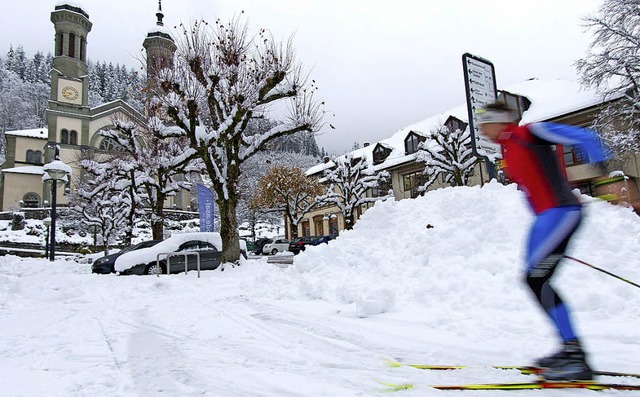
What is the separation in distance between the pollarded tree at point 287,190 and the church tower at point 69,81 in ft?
99.5

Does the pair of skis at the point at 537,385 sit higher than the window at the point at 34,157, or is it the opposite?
the window at the point at 34,157

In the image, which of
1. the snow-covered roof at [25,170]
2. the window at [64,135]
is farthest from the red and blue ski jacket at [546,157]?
the snow-covered roof at [25,170]

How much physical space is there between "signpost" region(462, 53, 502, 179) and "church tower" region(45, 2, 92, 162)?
171 ft

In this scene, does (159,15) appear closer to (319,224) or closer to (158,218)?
(319,224)

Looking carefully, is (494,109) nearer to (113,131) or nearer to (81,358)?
(81,358)

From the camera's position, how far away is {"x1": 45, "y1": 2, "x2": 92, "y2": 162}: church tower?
1975 inches

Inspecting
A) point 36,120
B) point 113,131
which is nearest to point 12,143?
point 36,120

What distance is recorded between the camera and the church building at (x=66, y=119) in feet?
163

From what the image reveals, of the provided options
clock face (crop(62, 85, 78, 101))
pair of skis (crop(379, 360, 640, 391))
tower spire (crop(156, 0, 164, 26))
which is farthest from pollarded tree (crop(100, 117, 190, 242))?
tower spire (crop(156, 0, 164, 26))

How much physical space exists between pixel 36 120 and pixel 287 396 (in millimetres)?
104929

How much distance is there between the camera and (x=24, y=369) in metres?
3.13

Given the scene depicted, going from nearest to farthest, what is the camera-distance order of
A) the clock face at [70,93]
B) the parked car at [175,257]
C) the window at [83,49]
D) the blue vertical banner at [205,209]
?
the parked car at [175,257] < the blue vertical banner at [205,209] < the clock face at [70,93] < the window at [83,49]

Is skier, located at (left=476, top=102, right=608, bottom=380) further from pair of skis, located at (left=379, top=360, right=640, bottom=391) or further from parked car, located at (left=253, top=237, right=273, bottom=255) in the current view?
parked car, located at (left=253, top=237, right=273, bottom=255)

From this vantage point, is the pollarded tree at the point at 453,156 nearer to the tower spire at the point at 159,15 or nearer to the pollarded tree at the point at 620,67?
the pollarded tree at the point at 620,67
